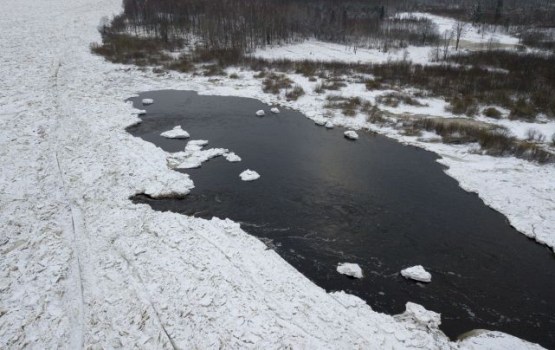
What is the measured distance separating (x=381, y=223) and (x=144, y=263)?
7.19 m

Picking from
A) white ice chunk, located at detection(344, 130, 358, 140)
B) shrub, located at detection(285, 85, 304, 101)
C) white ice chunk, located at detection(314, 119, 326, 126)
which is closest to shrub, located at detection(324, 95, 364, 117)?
white ice chunk, located at detection(314, 119, 326, 126)

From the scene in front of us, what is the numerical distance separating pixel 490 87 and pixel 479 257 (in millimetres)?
19549

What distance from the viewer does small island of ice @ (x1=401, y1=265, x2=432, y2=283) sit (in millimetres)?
9086

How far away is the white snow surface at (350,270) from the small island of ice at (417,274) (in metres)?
1.18

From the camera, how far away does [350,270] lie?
919 centimetres

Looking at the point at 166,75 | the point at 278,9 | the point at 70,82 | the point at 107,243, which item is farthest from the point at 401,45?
the point at 107,243

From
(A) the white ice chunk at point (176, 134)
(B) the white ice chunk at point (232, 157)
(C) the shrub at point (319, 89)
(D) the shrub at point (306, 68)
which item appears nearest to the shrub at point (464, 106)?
(C) the shrub at point (319, 89)

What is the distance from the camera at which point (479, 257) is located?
10.0 m

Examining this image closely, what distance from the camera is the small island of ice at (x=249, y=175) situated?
44.5ft

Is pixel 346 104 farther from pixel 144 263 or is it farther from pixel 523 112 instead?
pixel 144 263

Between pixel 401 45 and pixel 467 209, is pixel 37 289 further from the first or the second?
pixel 401 45

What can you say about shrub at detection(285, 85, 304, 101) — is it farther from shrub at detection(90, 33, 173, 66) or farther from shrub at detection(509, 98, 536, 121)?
shrub at detection(90, 33, 173, 66)

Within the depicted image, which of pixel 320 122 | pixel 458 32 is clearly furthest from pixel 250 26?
pixel 320 122

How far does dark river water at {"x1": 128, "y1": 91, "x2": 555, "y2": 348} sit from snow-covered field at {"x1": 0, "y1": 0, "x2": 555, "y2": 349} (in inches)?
23.1
